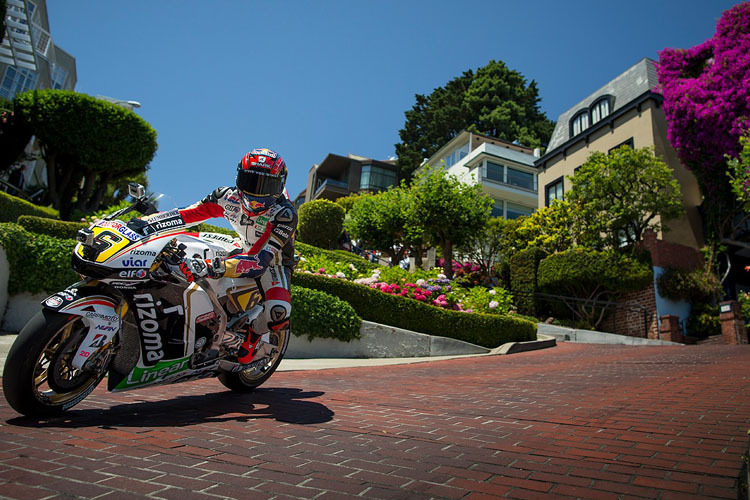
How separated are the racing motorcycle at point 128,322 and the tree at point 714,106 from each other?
22.7m

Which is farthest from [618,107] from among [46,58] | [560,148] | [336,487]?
[46,58]

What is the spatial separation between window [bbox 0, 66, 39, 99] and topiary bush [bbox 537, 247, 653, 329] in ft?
96.3

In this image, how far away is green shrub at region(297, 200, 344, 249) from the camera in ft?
82.7

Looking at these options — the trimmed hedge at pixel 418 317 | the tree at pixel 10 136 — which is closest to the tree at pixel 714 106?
the trimmed hedge at pixel 418 317

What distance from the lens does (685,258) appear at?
2108 cm

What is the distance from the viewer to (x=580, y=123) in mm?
28938

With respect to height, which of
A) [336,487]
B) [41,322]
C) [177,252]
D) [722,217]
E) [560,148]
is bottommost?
[336,487]

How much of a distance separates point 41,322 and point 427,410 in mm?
3017

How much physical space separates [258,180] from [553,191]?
27.8m

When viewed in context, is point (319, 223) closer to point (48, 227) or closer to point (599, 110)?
point (48, 227)

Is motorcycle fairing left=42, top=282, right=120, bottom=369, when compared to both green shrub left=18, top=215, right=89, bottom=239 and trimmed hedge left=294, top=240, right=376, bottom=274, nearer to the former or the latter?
green shrub left=18, top=215, right=89, bottom=239

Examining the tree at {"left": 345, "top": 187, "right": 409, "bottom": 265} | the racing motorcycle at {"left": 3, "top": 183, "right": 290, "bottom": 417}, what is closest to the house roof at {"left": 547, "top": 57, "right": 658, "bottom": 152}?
the tree at {"left": 345, "top": 187, "right": 409, "bottom": 265}

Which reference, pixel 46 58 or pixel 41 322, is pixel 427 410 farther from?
pixel 46 58

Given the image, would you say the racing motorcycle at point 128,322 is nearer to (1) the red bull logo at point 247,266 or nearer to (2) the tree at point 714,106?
(1) the red bull logo at point 247,266
